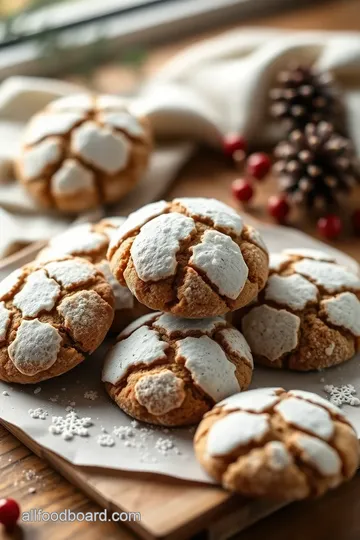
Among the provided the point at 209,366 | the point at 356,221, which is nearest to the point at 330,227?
the point at 356,221

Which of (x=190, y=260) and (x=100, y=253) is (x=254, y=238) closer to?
(x=190, y=260)

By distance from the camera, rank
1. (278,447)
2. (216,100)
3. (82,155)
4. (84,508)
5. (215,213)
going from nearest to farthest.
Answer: (278,447) < (84,508) < (215,213) < (82,155) < (216,100)

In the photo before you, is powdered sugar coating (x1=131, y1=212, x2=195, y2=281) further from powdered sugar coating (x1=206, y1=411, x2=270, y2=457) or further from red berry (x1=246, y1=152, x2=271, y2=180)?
red berry (x1=246, y1=152, x2=271, y2=180)

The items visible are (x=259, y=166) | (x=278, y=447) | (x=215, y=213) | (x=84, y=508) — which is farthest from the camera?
(x=259, y=166)

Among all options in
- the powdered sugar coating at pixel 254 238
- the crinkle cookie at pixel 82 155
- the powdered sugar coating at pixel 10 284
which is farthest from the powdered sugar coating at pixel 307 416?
the crinkle cookie at pixel 82 155

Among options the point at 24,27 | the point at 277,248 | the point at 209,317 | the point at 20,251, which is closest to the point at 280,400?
the point at 209,317

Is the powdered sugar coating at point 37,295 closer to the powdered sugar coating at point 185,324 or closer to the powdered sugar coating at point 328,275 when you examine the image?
the powdered sugar coating at point 185,324
